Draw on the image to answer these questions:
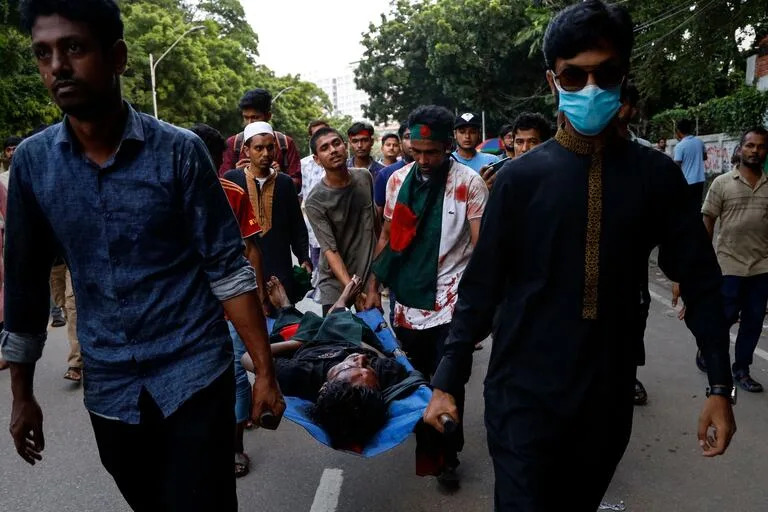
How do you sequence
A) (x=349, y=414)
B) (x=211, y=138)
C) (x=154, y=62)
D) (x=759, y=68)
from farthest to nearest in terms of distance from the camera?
(x=154, y=62)
(x=759, y=68)
(x=211, y=138)
(x=349, y=414)

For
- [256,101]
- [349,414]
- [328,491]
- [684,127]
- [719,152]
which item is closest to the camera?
[349,414]

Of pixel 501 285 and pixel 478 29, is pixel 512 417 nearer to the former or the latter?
pixel 501 285

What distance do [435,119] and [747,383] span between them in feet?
9.80

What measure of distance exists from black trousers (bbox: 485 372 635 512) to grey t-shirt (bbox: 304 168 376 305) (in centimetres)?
272

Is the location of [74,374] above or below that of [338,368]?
below

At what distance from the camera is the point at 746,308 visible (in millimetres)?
4727

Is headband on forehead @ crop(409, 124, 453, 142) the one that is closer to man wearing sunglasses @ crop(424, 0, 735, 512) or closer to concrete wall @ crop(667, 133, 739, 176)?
man wearing sunglasses @ crop(424, 0, 735, 512)

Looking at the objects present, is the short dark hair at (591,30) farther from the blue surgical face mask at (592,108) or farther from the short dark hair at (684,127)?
the short dark hair at (684,127)

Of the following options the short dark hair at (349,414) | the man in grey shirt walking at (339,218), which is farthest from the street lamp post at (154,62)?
the short dark hair at (349,414)

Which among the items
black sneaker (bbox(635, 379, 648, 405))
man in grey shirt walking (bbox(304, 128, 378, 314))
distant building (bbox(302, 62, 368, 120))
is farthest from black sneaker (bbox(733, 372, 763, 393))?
distant building (bbox(302, 62, 368, 120))

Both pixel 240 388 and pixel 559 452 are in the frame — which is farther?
pixel 240 388

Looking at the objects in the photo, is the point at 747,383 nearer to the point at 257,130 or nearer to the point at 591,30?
the point at 591,30

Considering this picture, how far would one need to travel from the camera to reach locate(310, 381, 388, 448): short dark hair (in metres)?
3.08

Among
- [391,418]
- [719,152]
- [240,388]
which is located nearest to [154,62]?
[719,152]
